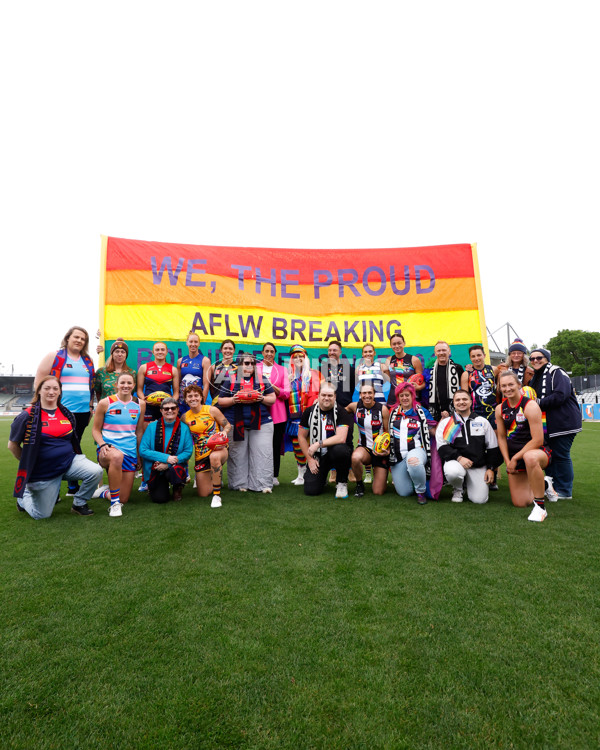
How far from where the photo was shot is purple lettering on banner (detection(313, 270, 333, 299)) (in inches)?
281

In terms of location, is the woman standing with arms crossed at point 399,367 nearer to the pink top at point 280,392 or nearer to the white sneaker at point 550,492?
the pink top at point 280,392

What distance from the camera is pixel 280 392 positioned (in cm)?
536

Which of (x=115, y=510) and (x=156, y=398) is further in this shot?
(x=156, y=398)

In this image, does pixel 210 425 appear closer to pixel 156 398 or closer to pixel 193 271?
pixel 156 398

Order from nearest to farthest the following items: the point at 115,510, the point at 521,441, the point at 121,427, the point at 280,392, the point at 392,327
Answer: the point at 115,510
the point at 521,441
the point at 121,427
the point at 280,392
the point at 392,327

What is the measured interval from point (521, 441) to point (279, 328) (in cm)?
400

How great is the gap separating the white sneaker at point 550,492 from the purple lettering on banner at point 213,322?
16.2 ft

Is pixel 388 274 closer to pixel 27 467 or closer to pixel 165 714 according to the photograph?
pixel 27 467

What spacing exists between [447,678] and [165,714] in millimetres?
1061

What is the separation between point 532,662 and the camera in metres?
1.75

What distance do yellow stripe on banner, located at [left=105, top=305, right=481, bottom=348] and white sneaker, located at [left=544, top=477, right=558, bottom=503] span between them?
9.19 ft

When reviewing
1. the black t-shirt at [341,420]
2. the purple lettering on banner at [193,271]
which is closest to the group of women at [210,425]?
the black t-shirt at [341,420]

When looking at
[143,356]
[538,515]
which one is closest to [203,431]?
[143,356]

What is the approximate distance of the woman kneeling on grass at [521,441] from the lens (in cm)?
401
